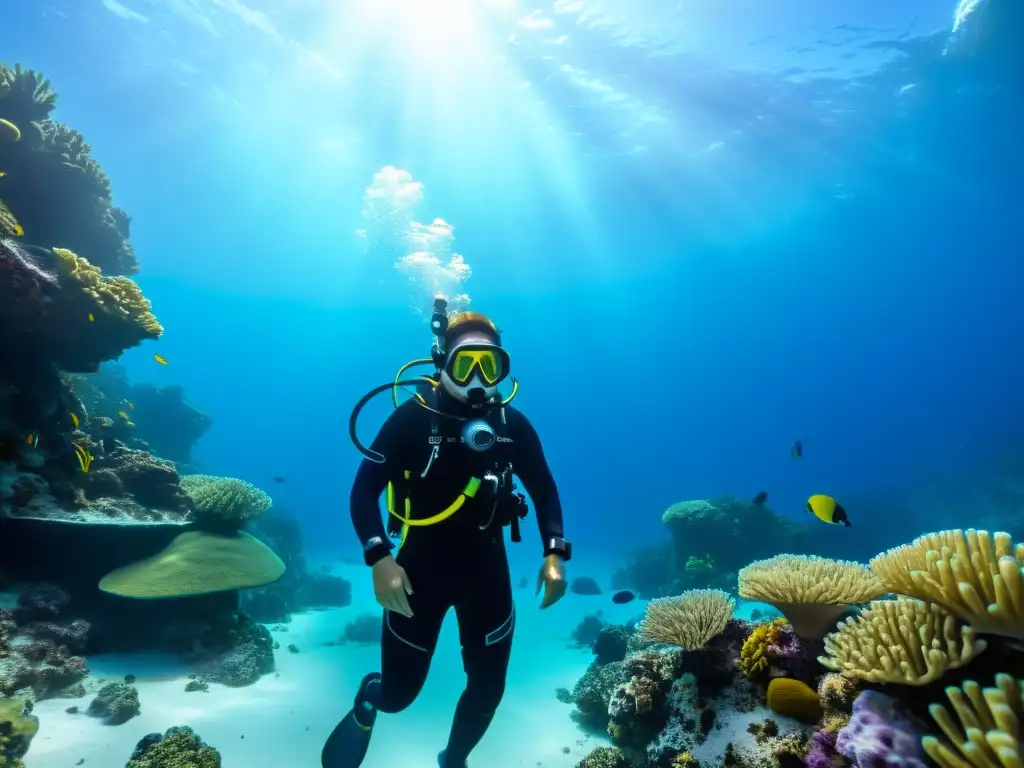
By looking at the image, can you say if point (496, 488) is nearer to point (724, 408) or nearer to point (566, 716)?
point (566, 716)

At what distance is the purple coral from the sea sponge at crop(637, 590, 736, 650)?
4.26 feet

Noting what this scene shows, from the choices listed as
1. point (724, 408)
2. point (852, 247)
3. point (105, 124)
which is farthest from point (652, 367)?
point (105, 124)

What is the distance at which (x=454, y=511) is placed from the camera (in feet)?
Answer: 11.9

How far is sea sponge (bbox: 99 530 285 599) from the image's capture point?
20.4ft

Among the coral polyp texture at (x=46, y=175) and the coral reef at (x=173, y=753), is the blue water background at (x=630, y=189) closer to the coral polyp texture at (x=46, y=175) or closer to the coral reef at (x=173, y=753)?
the coral polyp texture at (x=46, y=175)

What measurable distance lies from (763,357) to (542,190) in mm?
69110

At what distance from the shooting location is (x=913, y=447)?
7106 cm

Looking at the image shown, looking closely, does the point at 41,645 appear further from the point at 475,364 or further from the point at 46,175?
the point at 46,175

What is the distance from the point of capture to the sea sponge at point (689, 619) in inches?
142

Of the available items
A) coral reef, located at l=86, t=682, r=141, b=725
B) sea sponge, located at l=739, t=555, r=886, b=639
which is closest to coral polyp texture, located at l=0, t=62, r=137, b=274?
coral reef, located at l=86, t=682, r=141, b=725

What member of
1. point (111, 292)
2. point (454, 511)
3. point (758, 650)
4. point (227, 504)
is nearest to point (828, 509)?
point (758, 650)

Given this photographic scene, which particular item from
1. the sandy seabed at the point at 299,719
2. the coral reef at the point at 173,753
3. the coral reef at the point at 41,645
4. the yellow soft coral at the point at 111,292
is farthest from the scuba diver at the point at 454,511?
the yellow soft coral at the point at 111,292

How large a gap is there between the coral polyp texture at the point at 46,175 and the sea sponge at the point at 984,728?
14179 mm

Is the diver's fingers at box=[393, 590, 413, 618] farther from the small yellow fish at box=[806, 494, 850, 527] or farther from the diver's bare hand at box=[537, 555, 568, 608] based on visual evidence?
the small yellow fish at box=[806, 494, 850, 527]
